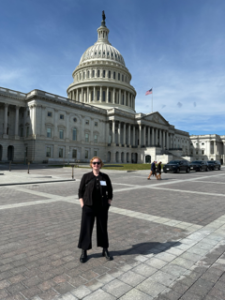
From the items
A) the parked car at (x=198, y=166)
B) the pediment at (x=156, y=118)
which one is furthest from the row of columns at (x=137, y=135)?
the parked car at (x=198, y=166)

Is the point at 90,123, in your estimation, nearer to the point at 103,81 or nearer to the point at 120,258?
the point at 103,81

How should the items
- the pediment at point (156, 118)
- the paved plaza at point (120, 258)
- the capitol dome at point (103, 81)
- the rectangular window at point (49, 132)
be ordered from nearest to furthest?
the paved plaza at point (120, 258) → the rectangular window at point (49, 132) → the capitol dome at point (103, 81) → the pediment at point (156, 118)

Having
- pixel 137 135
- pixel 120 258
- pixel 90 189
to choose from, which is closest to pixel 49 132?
pixel 137 135

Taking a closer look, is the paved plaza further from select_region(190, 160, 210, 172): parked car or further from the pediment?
the pediment

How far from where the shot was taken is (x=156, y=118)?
8069 centimetres

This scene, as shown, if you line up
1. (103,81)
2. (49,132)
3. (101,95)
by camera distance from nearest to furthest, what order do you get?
(49,132) → (103,81) → (101,95)

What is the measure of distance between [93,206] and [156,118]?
79.6 metres

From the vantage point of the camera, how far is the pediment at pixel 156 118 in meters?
76.5

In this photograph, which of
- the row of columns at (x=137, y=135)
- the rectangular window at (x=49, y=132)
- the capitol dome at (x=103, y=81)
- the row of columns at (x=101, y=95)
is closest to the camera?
the rectangular window at (x=49, y=132)

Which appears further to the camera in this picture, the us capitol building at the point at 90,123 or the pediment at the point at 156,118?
the pediment at the point at 156,118

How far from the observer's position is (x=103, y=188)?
13.5 ft

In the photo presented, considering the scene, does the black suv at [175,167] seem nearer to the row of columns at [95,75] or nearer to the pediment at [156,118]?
the pediment at [156,118]

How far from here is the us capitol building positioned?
5041 cm

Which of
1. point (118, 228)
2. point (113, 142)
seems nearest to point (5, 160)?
point (113, 142)
